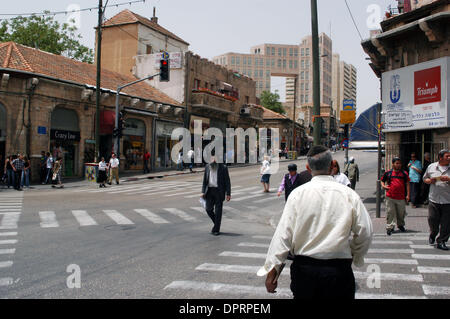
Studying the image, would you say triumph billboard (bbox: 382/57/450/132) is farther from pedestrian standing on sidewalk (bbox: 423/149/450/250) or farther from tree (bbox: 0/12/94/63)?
tree (bbox: 0/12/94/63)

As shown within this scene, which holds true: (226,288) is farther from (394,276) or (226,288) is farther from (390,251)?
(390,251)

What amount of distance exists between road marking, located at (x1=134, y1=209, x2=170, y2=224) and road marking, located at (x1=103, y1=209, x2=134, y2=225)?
0.63 meters

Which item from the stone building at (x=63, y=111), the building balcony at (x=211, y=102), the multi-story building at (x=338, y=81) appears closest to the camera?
the stone building at (x=63, y=111)

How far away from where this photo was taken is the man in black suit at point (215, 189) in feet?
29.1

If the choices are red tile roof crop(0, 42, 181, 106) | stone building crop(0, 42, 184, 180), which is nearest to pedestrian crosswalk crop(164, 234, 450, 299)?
stone building crop(0, 42, 184, 180)

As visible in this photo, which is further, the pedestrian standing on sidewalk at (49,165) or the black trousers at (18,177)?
the pedestrian standing on sidewalk at (49,165)

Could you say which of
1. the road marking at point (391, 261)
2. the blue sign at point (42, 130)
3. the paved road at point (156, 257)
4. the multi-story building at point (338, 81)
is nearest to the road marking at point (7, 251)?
the paved road at point (156, 257)

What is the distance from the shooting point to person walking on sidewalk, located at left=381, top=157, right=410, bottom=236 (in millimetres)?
8870

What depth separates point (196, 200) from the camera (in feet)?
49.9

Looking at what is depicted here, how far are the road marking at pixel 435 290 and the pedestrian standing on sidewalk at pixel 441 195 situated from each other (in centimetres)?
256

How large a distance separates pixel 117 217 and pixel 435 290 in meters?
8.11

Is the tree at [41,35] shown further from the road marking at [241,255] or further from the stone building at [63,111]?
the road marking at [241,255]

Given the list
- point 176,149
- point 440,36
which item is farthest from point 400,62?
point 176,149
